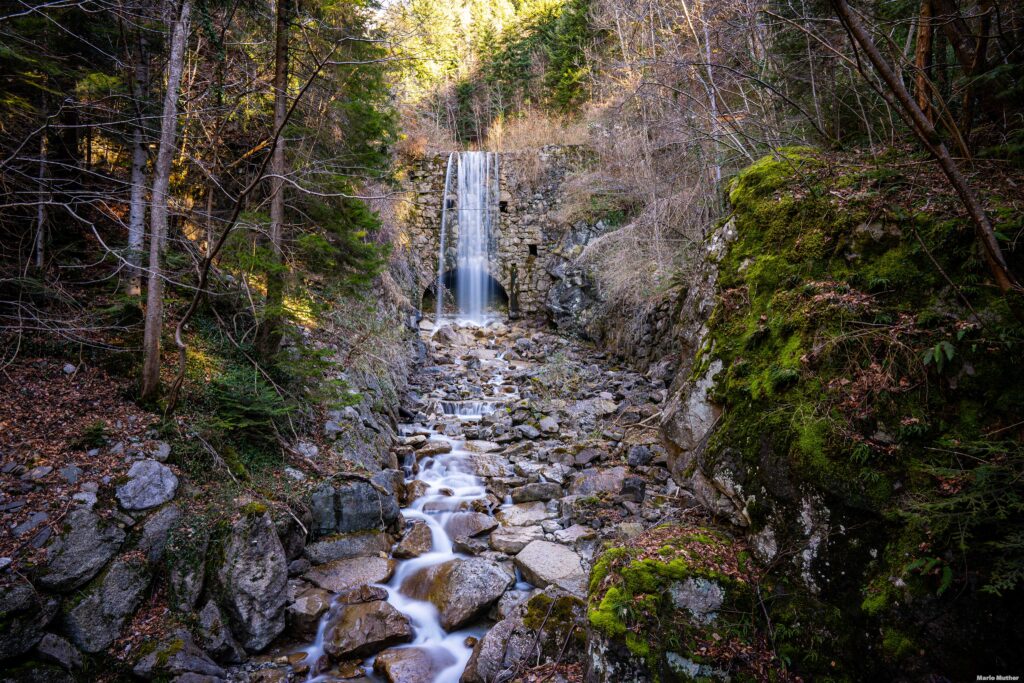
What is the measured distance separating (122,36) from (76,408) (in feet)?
13.0

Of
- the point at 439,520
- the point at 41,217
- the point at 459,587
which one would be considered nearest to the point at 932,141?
the point at 459,587

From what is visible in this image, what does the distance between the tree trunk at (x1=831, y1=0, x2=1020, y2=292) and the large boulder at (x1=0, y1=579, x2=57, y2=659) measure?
5788mm

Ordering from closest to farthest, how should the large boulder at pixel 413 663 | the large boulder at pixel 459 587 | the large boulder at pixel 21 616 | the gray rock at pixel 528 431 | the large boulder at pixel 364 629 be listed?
the large boulder at pixel 21 616 → the large boulder at pixel 413 663 → the large boulder at pixel 364 629 → the large boulder at pixel 459 587 → the gray rock at pixel 528 431

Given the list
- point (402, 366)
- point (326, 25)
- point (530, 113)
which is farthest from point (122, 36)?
point (530, 113)

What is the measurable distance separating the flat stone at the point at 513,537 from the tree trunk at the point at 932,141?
179 inches

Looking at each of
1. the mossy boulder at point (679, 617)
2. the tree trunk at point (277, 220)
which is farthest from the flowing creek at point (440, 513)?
the tree trunk at point (277, 220)

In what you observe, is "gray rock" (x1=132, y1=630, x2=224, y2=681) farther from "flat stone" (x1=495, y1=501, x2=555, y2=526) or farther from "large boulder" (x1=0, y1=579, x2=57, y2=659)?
"flat stone" (x1=495, y1=501, x2=555, y2=526)

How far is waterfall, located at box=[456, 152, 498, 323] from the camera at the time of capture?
17062 mm

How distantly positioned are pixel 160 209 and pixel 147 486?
2.56 metres

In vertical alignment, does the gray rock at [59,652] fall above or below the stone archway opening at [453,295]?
below

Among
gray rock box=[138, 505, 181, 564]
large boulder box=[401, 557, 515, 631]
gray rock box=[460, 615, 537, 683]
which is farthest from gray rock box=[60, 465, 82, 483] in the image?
gray rock box=[460, 615, 537, 683]

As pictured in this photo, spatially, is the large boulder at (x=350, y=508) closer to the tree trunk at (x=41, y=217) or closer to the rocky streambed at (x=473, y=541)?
the rocky streambed at (x=473, y=541)

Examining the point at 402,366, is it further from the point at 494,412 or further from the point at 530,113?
the point at 530,113

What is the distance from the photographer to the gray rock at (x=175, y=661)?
10.7ft
